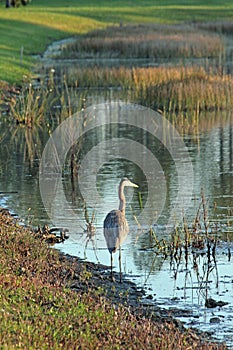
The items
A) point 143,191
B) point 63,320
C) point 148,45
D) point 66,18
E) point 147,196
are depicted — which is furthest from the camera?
point 66,18

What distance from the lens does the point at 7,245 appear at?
→ 1062 centimetres

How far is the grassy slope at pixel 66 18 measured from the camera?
131 ft

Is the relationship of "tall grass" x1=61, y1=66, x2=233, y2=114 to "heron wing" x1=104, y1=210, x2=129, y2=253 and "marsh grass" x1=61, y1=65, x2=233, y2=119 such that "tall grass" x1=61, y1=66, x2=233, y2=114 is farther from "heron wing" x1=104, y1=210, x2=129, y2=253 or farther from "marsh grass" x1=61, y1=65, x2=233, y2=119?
"heron wing" x1=104, y1=210, x2=129, y2=253

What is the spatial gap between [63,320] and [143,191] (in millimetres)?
8312

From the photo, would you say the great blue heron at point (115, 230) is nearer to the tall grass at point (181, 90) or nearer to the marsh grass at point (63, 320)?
the marsh grass at point (63, 320)

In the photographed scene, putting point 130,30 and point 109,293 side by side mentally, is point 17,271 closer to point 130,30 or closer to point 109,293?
point 109,293

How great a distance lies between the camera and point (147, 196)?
15.6m

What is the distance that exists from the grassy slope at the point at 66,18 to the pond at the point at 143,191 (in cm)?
979

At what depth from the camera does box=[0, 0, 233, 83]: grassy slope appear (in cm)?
3988

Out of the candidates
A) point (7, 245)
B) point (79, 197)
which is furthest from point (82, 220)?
point (7, 245)

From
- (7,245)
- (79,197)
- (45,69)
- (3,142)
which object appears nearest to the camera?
(7,245)

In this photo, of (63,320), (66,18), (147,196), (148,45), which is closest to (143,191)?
(147,196)

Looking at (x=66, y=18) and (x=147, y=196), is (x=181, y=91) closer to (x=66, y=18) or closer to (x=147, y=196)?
(x=147, y=196)

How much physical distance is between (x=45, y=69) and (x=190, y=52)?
23.3ft
